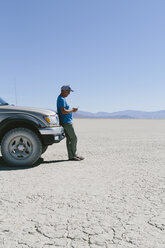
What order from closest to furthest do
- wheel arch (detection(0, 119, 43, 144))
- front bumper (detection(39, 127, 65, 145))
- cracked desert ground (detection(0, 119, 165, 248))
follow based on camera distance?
cracked desert ground (detection(0, 119, 165, 248))
wheel arch (detection(0, 119, 43, 144))
front bumper (detection(39, 127, 65, 145))

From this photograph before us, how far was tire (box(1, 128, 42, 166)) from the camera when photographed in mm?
4809

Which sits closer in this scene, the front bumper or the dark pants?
the front bumper

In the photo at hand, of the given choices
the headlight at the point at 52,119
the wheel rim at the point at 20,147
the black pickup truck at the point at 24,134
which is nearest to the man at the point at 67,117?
the headlight at the point at 52,119

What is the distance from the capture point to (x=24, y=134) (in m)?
4.85

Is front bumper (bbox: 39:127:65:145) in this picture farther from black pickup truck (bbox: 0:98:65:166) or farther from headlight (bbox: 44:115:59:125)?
headlight (bbox: 44:115:59:125)

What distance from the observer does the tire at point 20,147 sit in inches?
189

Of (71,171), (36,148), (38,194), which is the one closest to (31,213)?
(38,194)

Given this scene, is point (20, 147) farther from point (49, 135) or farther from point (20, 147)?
point (49, 135)

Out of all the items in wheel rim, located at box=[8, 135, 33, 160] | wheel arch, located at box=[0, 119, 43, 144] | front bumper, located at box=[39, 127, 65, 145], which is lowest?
wheel rim, located at box=[8, 135, 33, 160]

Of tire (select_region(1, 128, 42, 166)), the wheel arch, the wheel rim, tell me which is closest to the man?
the wheel arch

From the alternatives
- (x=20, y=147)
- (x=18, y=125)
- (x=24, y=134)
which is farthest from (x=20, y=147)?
(x=18, y=125)

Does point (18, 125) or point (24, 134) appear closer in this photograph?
point (24, 134)

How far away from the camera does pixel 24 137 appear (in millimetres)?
4887

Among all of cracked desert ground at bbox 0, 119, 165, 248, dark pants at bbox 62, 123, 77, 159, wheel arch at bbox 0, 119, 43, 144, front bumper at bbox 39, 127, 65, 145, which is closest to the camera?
cracked desert ground at bbox 0, 119, 165, 248
